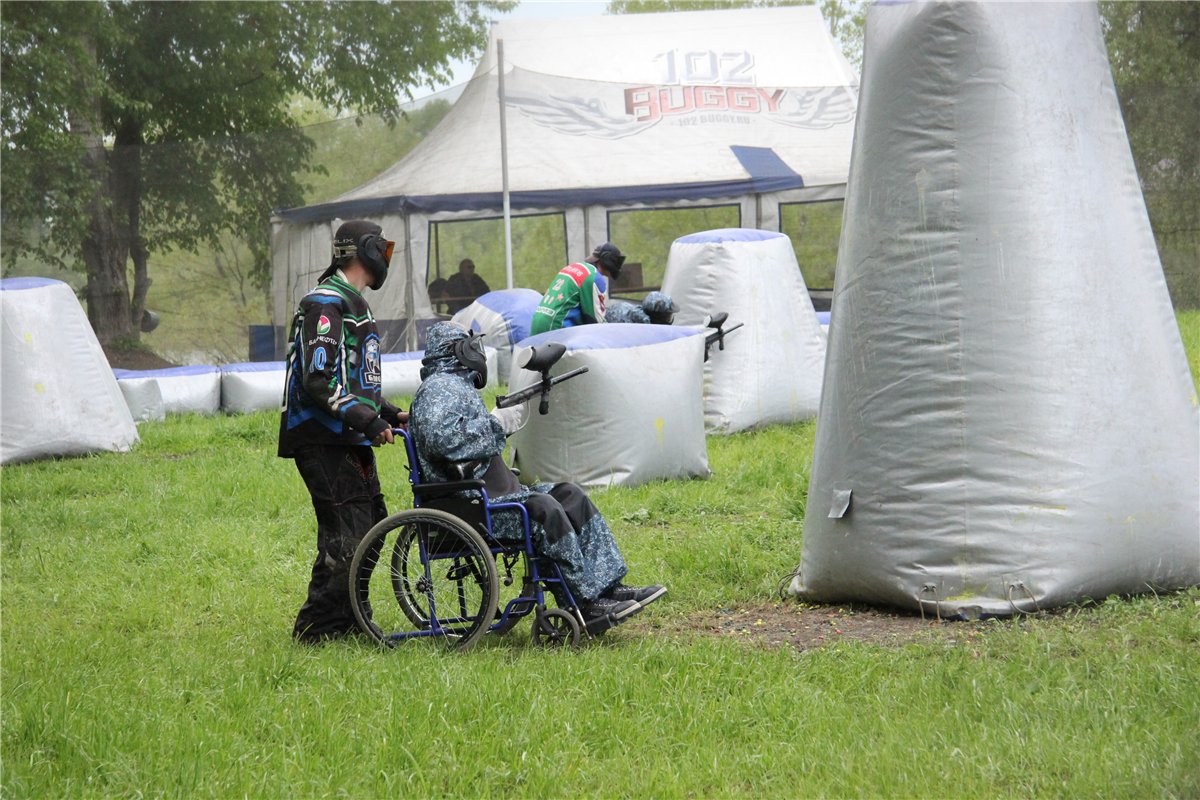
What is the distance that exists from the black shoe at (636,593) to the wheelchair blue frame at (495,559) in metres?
0.21

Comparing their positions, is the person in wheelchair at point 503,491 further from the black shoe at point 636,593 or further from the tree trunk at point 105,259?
the tree trunk at point 105,259

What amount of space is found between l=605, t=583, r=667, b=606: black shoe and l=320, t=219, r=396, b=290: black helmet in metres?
1.47

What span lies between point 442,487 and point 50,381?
6.93m

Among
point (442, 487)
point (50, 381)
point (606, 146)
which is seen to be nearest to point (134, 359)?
point (50, 381)

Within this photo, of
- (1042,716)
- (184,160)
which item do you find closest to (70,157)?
(184,160)

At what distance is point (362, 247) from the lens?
5.23m

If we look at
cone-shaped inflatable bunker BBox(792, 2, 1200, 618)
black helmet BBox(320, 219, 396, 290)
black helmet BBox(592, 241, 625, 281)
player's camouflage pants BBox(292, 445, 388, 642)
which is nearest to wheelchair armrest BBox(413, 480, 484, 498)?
player's camouflage pants BBox(292, 445, 388, 642)

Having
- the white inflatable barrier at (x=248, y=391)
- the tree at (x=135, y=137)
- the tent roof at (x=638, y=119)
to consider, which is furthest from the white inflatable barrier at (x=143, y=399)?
the tent roof at (x=638, y=119)

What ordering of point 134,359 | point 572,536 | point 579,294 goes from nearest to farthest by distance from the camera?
point 572,536
point 579,294
point 134,359

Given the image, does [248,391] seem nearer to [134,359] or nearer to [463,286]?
[134,359]

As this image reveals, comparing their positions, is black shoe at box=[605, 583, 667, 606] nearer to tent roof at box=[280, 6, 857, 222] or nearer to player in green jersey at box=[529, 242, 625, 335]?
player in green jersey at box=[529, 242, 625, 335]

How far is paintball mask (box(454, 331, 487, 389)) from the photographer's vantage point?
521 centimetres

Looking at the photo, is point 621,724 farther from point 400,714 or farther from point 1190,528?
point 1190,528

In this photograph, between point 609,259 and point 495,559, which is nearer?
point 495,559
